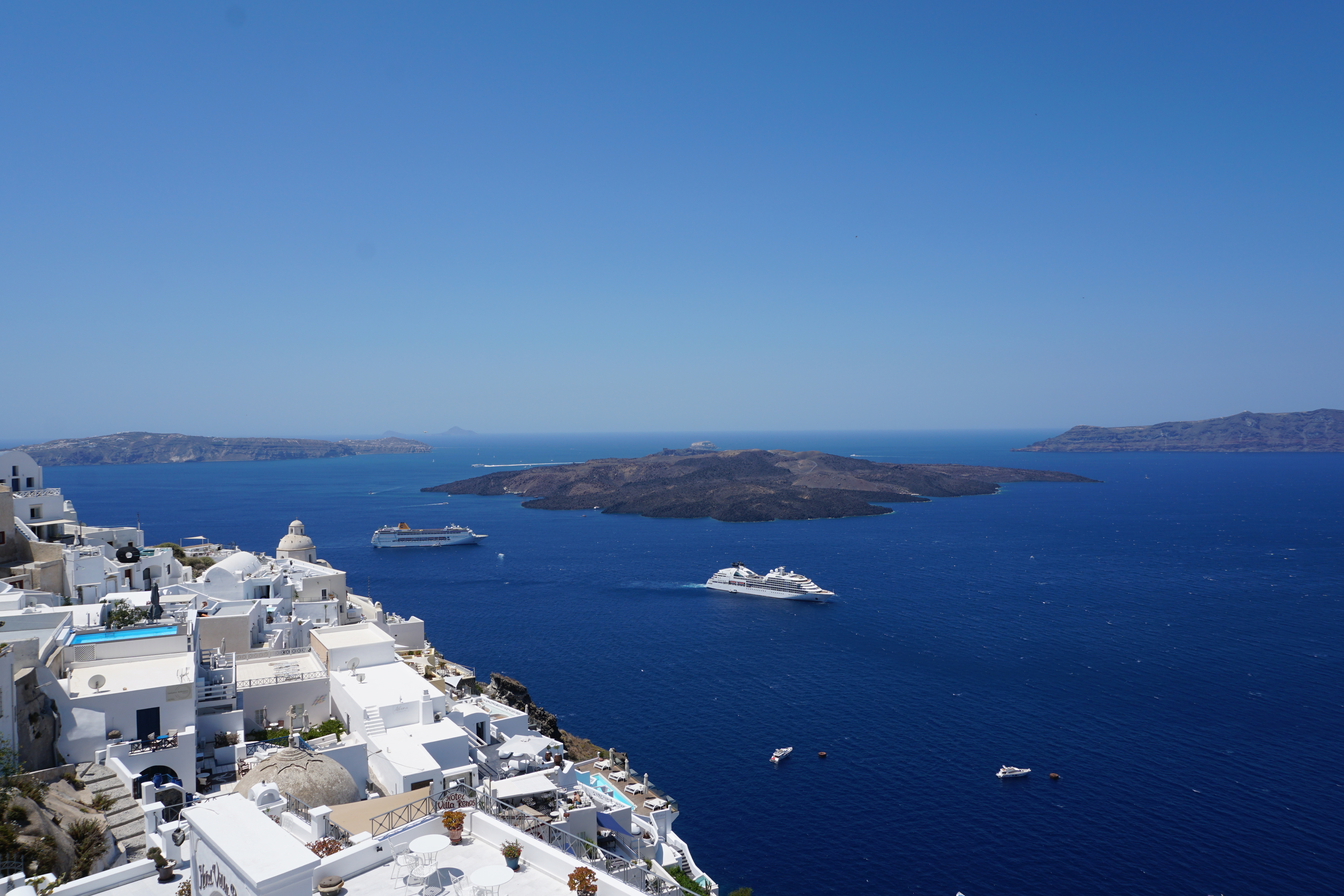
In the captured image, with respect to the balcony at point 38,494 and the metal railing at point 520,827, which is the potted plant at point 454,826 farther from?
the balcony at point 38,494

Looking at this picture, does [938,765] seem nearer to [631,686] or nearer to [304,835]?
[631,686]

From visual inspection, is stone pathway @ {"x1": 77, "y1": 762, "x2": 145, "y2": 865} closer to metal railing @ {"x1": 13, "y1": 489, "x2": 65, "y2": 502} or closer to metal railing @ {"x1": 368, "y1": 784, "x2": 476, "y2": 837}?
metal railing @ {"x1": 368, "y1": 784, "x2": 476, "y2": 837}

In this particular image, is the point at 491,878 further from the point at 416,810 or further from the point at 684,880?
the point at 684,880

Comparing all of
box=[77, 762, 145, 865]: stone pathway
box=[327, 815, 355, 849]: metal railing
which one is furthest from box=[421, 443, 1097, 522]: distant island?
box=[327, 815, 355, 849]: metal railing

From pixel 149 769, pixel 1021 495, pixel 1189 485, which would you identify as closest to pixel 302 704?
pixel 149 769

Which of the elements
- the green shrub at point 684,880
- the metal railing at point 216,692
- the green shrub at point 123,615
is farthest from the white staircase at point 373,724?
the green shrub at point 684,880

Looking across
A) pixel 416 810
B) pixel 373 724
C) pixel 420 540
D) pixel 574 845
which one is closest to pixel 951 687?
pixel 373 724

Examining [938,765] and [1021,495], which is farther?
[1021,495]
